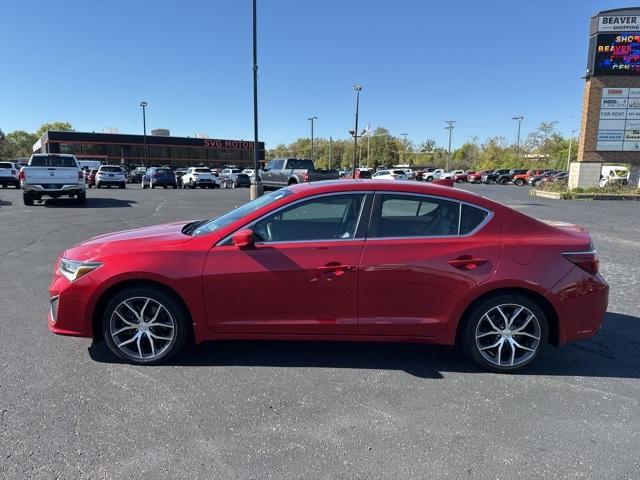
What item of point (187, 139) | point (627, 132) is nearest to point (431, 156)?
point (187, 139)

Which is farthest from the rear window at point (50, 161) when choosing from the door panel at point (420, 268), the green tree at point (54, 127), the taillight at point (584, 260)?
the green tree at point (54, 127)

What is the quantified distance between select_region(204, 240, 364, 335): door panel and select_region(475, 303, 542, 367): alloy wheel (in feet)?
3.54

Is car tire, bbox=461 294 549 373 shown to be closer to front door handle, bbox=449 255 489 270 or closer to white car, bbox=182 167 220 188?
front door handle, bbox=449 255 489 270

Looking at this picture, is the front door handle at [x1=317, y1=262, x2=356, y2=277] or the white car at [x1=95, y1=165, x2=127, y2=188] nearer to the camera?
the front door handle at [x1=317, y1=262, x2=356, y2=277]

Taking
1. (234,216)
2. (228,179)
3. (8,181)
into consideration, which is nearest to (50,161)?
(234,216)

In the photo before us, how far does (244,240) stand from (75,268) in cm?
145

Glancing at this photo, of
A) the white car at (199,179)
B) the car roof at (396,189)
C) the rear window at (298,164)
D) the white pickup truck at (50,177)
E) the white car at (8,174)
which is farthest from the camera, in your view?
the white car at (199,179)

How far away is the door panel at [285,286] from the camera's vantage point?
3.56m

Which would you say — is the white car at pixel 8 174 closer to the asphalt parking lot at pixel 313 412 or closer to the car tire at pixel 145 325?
the asphalt parking lot at pixel 313 412

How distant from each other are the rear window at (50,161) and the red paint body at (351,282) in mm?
15346

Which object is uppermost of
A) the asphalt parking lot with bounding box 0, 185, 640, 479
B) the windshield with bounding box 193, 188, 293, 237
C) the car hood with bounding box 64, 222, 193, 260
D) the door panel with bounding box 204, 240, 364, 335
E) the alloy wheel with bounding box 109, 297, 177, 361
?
the windshield with bounding box 193, 188, 293, 237

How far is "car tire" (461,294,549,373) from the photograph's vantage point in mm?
3633

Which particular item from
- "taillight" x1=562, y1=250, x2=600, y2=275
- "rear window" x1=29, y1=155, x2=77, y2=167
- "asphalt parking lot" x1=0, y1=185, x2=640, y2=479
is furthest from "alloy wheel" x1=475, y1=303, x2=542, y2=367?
"rear window" x1=29, y1=155, x2=77, y2=167

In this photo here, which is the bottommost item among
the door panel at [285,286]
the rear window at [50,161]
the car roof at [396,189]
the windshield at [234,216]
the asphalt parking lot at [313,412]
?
the asphalt parking lot at [313,412]
